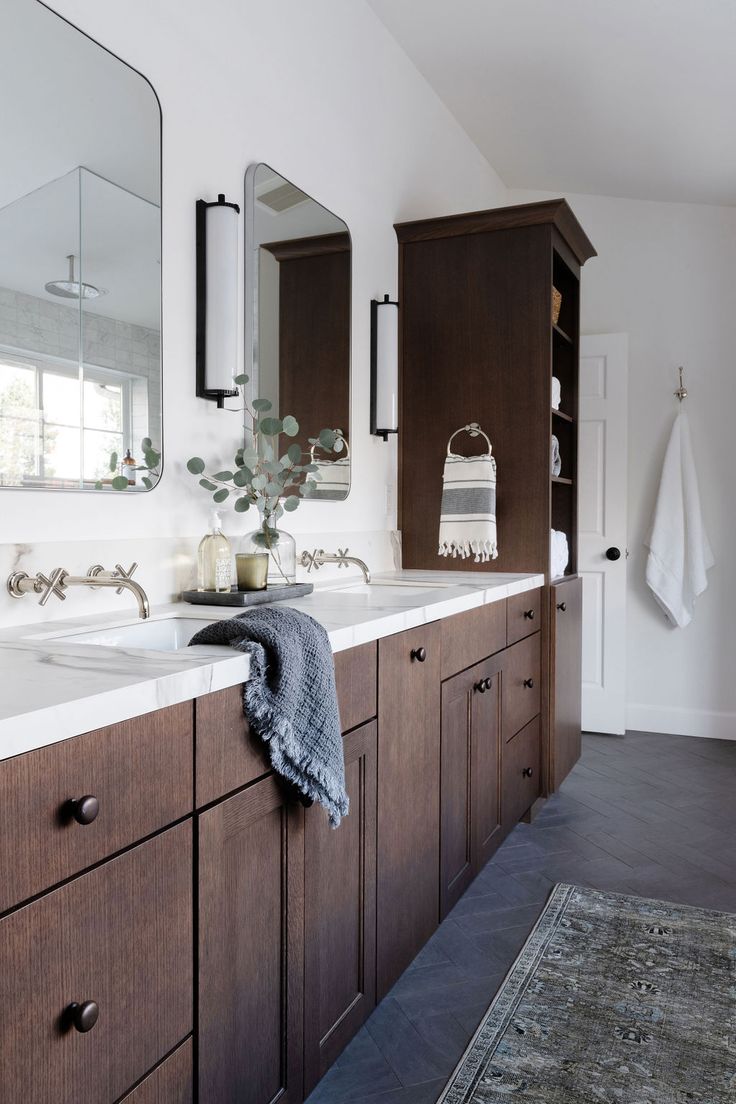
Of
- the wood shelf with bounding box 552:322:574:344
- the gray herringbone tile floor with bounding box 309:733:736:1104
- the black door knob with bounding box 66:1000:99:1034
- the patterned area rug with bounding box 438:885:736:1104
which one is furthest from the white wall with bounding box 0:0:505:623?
the patterned area rug with bounding box 438:885:736:1104

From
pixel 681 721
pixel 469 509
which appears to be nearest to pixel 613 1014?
pixel 469 509

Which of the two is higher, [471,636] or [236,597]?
[236,597]

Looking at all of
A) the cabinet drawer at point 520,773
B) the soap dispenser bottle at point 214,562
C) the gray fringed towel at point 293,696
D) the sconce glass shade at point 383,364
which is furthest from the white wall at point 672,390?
the gray fringed towel at point 293,696

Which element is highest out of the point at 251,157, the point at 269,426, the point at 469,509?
the point at 251,157

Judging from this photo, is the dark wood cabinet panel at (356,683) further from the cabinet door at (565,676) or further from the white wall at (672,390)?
the white wall at (672,390)

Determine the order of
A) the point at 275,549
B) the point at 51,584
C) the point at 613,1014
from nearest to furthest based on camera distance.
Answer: the point at 51,584, the point at 613,1014, the point at 275,549

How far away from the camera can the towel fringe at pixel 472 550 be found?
298cm

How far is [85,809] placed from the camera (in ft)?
3.04

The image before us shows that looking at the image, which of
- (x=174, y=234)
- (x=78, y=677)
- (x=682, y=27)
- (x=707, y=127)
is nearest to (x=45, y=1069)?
(x=78, y=677)

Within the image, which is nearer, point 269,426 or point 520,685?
point 269,426

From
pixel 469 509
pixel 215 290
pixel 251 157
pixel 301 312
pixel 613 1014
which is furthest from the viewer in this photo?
pixel 469 509

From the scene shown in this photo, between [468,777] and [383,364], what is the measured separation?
1456 millimetres

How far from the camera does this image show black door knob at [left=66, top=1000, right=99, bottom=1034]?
936 millimetres

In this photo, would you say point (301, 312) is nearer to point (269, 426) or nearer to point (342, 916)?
point (269, 426)
